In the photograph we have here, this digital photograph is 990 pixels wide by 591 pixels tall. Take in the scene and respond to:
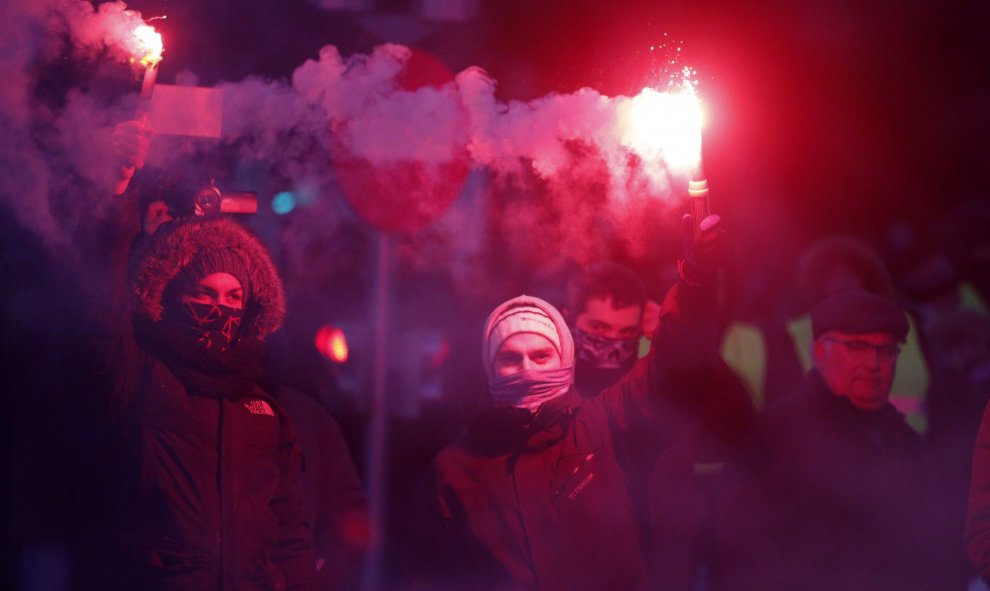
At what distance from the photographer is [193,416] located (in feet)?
11.6

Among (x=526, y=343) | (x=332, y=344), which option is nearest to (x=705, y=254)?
(x=526, y=343)

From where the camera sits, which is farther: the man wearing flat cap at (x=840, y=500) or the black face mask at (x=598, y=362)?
the black face mask at (x=598, y=362)

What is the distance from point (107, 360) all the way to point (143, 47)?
1444 millimetres

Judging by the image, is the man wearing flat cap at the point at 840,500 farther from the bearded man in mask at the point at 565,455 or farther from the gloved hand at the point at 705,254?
the gloved hand at the point at 705,254

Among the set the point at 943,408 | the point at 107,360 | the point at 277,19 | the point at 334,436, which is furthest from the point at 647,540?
the point at 277,19

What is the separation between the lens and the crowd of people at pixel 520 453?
340cm

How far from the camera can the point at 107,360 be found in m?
3.38

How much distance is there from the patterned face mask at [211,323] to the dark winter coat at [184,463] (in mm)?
135

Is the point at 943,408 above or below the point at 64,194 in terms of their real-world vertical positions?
below

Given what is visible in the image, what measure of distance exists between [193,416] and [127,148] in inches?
45.0

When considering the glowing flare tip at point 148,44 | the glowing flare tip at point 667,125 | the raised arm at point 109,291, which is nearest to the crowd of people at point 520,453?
the raised arm at point 109,291

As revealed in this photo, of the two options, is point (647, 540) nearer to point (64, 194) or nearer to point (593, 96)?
point (593, 96)

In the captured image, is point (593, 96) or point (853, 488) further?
point (593, 96)

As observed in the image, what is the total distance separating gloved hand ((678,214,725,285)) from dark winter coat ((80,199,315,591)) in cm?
187
